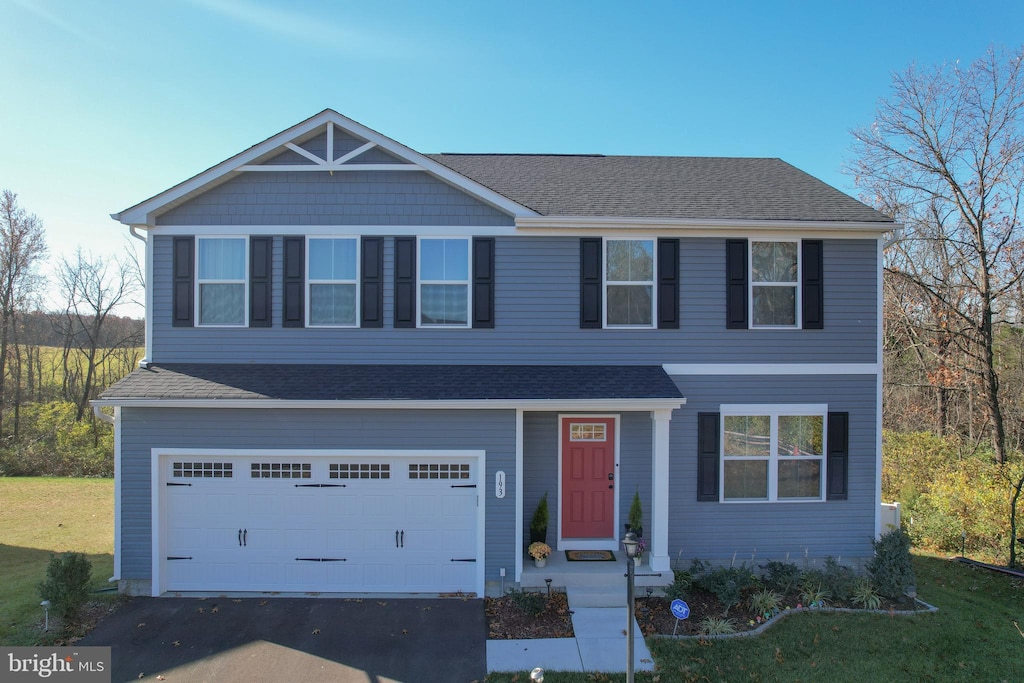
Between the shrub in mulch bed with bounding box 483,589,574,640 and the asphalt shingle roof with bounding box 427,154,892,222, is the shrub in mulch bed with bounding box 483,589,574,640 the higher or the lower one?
the lower one

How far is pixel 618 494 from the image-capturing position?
9.37 metres

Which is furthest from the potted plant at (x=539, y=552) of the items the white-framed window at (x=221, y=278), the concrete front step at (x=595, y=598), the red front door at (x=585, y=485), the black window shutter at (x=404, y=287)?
the white-framed window at (x=221, y=278)

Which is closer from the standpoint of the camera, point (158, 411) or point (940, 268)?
point (158, 411)

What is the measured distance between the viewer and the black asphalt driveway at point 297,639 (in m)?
6.42

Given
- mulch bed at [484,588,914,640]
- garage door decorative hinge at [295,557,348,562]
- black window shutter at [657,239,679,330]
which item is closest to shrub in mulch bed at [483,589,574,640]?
mulch bed at [484,588,914,640]

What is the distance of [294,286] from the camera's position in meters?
9.20

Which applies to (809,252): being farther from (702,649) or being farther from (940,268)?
(940,268)

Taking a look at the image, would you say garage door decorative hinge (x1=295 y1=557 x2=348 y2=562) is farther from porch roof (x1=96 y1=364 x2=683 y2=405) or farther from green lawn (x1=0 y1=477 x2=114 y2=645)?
green lawn (x1=0 y1=477 x2=114 y2=645)

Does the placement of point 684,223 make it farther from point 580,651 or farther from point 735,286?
point 580,651

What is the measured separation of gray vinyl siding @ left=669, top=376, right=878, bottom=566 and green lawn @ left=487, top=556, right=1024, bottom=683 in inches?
59.7

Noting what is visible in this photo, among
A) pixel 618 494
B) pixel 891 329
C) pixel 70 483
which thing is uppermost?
pixel 891 329

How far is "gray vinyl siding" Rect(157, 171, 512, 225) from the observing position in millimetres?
9219

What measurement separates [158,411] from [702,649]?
8.51m

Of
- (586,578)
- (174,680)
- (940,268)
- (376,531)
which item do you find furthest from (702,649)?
(940,268)
